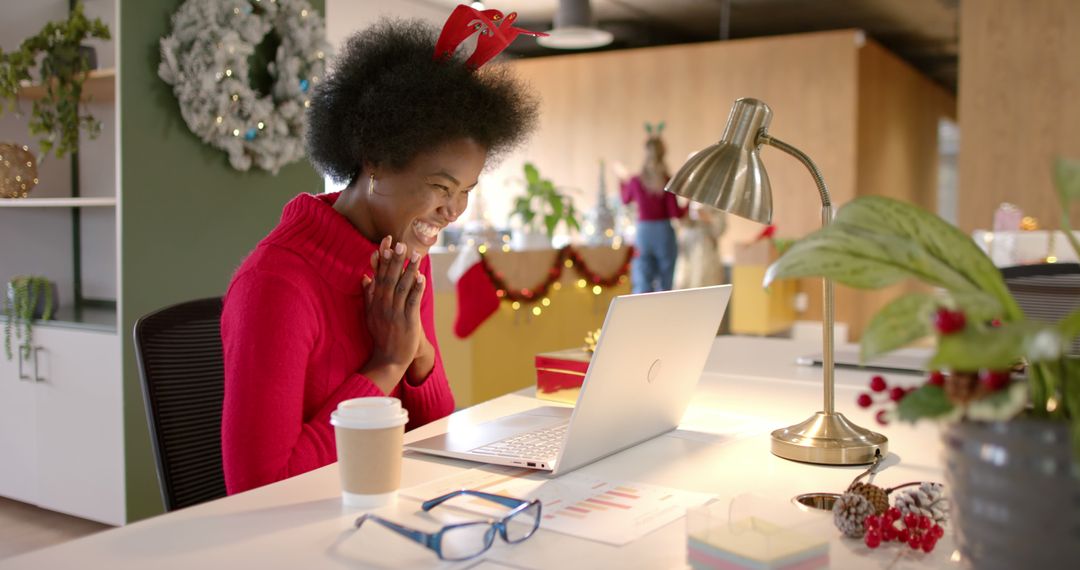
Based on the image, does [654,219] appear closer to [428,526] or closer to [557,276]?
[557,276]

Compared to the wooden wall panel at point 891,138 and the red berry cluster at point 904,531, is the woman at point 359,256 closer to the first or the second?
the red berry cluster at point 904,531

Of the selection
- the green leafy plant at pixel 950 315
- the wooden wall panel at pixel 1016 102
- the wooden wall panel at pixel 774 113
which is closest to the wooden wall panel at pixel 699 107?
the wooden wall panel at pixel 774 113

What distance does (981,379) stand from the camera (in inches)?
23.0

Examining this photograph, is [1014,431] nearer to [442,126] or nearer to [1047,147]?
[442,126]

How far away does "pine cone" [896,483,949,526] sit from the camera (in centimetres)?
92

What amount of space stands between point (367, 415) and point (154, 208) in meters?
2.36

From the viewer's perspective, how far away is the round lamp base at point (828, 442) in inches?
47.8

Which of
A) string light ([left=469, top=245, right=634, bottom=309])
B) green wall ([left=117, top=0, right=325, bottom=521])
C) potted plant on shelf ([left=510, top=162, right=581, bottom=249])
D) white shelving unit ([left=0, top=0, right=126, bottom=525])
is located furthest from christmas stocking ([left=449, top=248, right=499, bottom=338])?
white shelving unit ([left=0, top=0, right=126, bottom=525])

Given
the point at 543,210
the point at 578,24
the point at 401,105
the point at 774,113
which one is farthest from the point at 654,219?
the point at 401,105

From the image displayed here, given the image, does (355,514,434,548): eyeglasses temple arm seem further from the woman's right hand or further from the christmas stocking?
the christmas stocking

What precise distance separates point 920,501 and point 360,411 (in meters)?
0.58

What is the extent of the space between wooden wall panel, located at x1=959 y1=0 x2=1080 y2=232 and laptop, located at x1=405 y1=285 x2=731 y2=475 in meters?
5.19

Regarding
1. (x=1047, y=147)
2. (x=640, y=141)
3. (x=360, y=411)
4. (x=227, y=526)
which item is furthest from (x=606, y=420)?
(x=640, y=141)

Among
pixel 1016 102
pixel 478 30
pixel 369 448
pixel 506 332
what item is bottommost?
pixel 506 332
